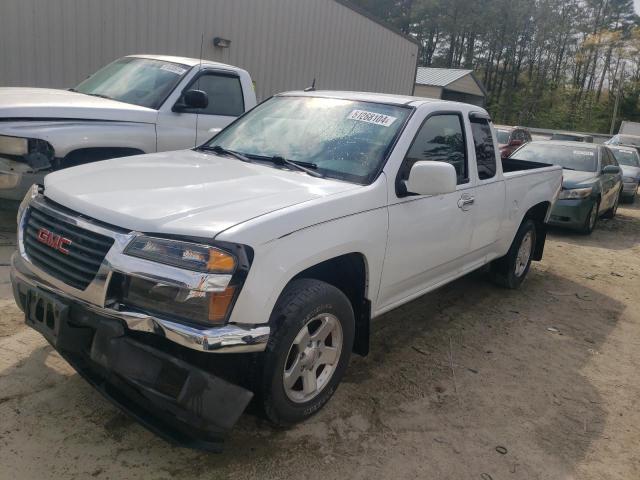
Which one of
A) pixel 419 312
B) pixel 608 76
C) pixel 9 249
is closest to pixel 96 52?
pixel 9 249

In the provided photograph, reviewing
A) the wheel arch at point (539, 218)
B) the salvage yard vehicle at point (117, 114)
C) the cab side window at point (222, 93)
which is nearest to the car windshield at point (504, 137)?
the wheel arch at point (539, 218)

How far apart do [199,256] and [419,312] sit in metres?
3.17

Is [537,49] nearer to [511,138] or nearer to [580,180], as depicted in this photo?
[511,138]

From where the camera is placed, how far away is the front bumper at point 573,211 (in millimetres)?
9391

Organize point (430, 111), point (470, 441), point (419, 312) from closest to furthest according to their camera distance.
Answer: point (470, 441) → point (430, 111) → point (419, 312)

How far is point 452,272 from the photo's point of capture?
445 cm

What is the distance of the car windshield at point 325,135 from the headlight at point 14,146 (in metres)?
2.03

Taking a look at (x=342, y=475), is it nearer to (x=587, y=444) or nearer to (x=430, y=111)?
(x=587, y=444)

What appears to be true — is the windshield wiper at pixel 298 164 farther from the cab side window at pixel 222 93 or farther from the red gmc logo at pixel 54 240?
the cab side window at pixel 222 93

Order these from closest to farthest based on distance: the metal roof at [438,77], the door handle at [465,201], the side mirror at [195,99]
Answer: the door handle at [465,201] < the side mirror at [195,99] < the metal roof at [438,77]

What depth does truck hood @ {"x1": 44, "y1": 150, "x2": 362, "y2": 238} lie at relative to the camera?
251cm

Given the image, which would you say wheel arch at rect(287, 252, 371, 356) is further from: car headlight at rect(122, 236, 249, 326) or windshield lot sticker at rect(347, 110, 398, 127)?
windshield lot sticker at rect(347, 110, 398, 127)

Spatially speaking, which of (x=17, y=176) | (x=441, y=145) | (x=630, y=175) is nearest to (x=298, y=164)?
(x=441, y=145)

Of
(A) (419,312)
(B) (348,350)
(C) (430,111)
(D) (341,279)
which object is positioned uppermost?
(C) (430,111)
